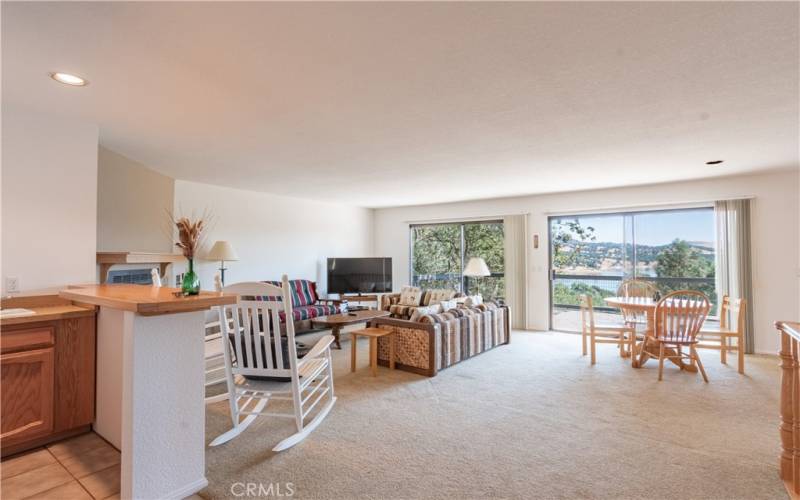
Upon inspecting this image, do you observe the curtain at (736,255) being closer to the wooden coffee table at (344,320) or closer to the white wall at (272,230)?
the wooden coffee table at (344,320)

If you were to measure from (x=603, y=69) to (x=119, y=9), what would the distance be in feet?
7.79

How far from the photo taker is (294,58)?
2014 mm

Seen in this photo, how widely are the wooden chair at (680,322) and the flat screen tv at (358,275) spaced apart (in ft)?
14.3

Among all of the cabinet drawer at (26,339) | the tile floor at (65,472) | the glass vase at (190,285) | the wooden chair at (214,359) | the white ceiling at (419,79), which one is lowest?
the tile floor at (65,472)

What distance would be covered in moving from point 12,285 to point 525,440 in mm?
3648

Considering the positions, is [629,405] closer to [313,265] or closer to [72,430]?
[72,430]

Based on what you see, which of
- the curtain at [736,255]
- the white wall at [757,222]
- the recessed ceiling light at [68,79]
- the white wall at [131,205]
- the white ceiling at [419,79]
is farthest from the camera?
the curtain at [736,255]

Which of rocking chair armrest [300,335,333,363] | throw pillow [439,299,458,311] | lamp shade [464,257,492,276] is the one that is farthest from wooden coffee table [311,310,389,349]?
rocking chair armrest [300,335,333,363]

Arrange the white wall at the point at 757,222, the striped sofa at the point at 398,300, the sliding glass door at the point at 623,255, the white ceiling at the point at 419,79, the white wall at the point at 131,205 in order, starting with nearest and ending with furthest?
the white ceiling at the point at 419,79 → the white wall at the point at 131,205 → the white wall at the point at 757,222 → the sliding glass door at the point at 623,255 → the striped sofa at the point at 398,300

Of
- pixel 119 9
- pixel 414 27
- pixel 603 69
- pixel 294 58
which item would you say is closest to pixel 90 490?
pixel 119 9

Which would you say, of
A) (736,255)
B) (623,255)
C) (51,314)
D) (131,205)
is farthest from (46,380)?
(736,255)

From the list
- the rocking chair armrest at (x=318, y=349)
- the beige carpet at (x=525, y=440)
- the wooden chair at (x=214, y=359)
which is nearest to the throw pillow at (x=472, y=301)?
the beige carpet at (x=525, y=440)

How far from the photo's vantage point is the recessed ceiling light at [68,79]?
2.20 metres

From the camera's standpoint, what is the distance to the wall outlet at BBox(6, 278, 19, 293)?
2568 mm
